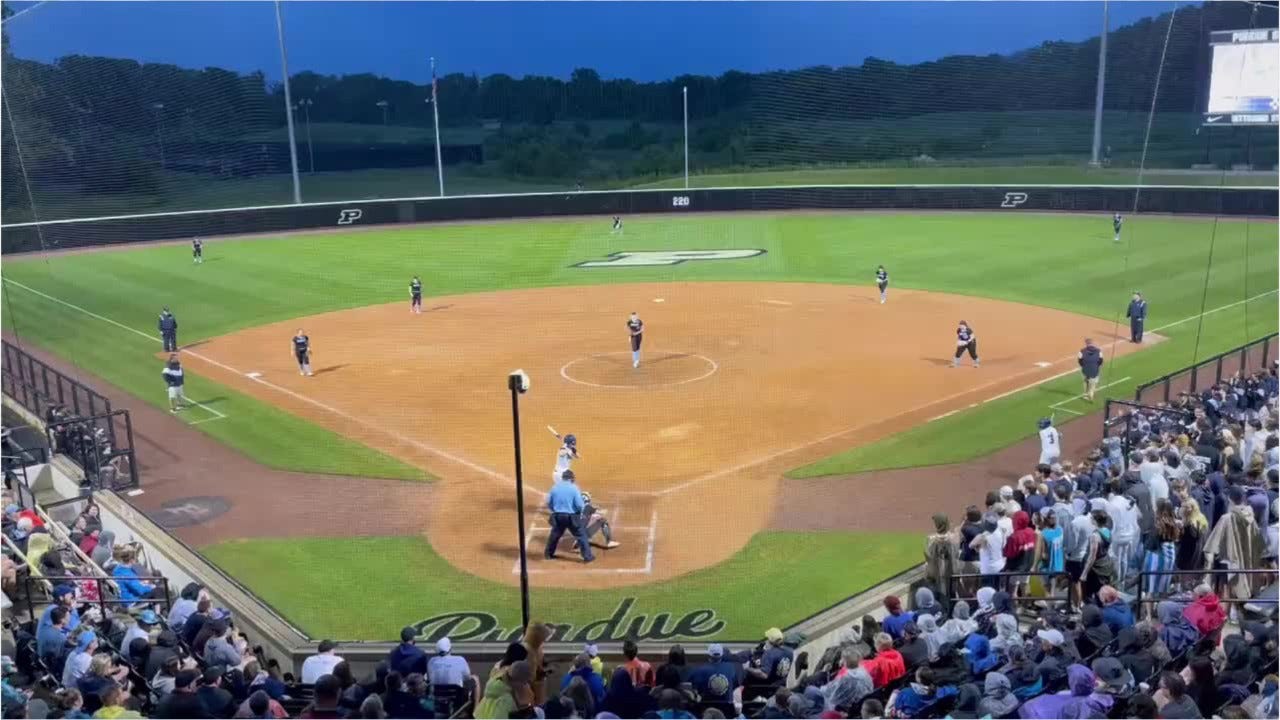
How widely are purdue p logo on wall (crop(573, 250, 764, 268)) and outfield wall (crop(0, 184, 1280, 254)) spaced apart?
606cm

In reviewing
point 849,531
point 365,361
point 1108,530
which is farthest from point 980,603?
point 365,361

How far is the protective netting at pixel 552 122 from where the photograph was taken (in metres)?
25.5

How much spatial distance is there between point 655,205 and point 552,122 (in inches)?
813

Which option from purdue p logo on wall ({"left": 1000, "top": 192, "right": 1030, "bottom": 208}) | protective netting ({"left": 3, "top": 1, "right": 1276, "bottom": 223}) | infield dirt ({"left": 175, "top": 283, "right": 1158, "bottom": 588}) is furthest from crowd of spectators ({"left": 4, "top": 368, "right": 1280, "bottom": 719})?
purdue p logo on wall ({"left": 1000, "top": 192, "right": 1030, "bottom": 208})

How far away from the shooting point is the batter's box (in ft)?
40.9

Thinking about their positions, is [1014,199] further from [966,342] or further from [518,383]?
[518,383]

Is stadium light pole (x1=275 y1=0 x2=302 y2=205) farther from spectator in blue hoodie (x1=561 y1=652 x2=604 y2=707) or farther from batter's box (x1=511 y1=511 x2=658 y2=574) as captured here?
spectator in blue hoodie (x1=561 y1=652 x2=604 y2=707)

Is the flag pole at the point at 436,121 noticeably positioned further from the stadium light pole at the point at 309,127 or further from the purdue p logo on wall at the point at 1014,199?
the purdue p logo on wall at the point at 1014,199

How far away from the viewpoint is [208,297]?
33.2 metres

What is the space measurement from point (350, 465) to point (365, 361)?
7.59 metres

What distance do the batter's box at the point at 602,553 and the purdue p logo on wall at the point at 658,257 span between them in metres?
25.5

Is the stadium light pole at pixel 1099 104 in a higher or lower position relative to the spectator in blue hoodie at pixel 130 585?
higher

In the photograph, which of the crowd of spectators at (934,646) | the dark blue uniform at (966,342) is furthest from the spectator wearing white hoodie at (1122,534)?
the dark blue uniform at (966,342)

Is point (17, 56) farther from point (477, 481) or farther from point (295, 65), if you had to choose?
point (477, 481)
